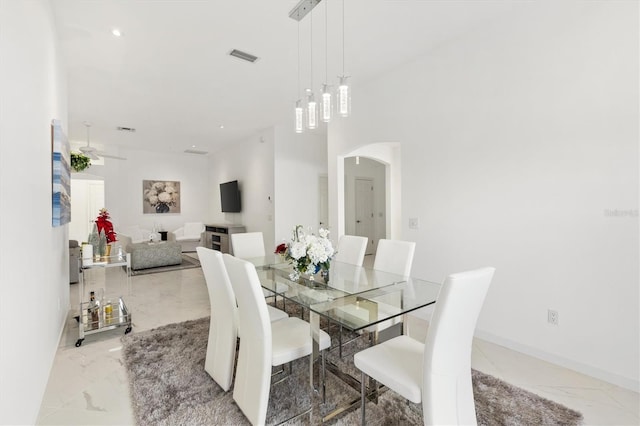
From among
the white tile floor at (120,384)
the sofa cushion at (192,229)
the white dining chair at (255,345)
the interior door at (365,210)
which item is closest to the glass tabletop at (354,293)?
the white dining chair at (255,345)

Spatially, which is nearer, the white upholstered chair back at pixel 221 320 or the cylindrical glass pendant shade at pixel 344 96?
the white upholstered chair back at pixel 221 320

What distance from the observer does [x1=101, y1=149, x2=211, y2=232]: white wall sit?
7.91 m

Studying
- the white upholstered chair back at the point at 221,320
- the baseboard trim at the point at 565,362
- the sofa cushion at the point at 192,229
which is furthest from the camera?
the sofa cushion at the point at 192,229

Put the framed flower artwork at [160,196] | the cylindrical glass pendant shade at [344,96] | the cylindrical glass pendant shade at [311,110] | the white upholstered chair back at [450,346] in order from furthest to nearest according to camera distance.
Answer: the framed flower artwork at [160,196]
the cylindrical glass pendant shade at [311,110]
the cylindrical glass pendant shade at [344,96]
the white upholstered chair back at [450,346]

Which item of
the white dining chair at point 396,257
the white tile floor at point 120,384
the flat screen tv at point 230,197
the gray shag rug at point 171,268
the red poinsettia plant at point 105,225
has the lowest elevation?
the white tile floor at point 120,384

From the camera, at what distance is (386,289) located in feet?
7.27

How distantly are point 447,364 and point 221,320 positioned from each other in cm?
150

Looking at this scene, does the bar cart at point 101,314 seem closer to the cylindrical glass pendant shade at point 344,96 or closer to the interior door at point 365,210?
the cylindrical glass pendant shade at point 344,96

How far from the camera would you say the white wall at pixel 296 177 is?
635 centimetres

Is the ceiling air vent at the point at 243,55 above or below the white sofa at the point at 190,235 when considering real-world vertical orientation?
above

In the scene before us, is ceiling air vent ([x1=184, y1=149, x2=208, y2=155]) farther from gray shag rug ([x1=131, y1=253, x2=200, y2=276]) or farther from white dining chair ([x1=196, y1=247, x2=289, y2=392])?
white dining chair ([x1=196, y1=247, x2=289, y2=392])

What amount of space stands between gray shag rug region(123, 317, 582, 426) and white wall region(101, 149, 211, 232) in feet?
22.1

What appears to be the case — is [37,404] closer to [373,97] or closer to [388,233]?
[373,97]

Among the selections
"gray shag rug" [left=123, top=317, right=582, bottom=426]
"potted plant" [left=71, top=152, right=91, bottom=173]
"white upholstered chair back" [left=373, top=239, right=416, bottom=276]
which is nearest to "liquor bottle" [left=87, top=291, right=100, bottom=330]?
"gray shag rug" [left=123, top=317, right=582, bottom=426]
